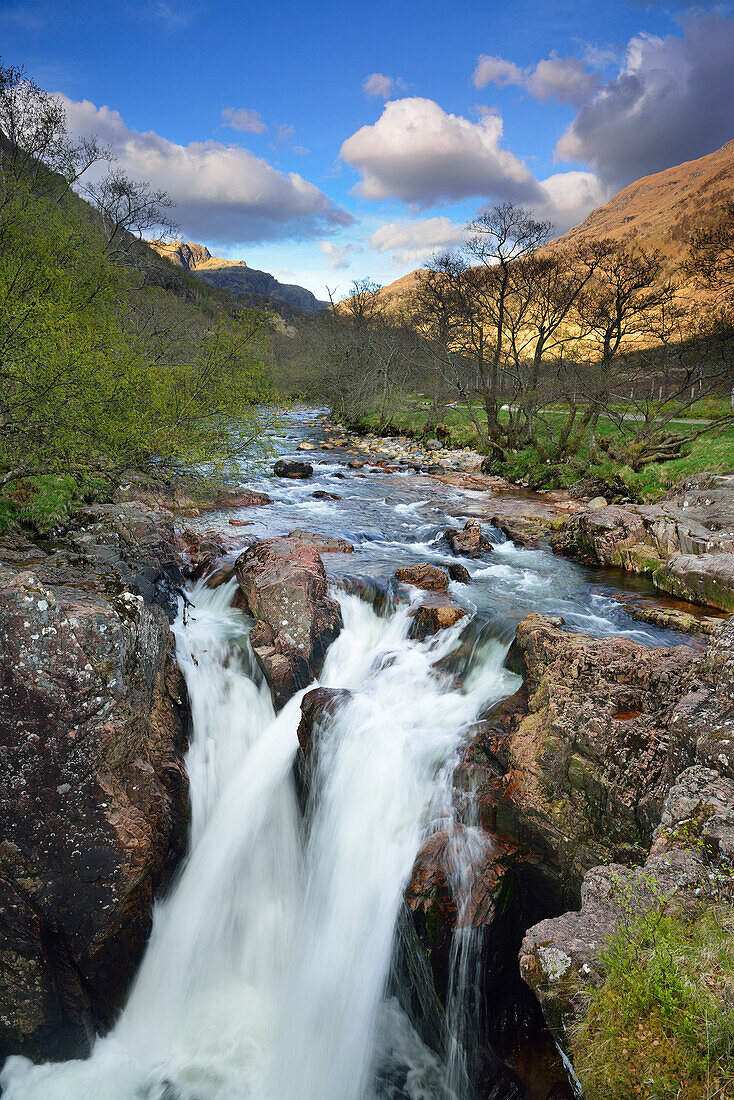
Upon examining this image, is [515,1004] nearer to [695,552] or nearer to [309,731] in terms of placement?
[309,731]

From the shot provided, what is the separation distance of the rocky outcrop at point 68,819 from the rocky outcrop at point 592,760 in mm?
4229

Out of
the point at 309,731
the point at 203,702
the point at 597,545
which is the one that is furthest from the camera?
the point at 597,545

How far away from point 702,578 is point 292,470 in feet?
63.6

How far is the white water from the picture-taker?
5.40 m

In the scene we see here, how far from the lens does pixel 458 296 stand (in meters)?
29.3

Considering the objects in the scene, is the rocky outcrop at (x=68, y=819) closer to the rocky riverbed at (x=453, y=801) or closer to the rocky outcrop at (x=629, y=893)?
the rocky riverbed at (x=453, y=801)

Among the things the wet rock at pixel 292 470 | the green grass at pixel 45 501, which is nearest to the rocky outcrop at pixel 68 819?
the green grass at pixel 45 501

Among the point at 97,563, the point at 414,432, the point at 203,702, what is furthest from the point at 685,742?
the point at 414,432

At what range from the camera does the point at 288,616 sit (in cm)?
924

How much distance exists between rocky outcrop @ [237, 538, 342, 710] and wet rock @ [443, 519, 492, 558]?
5.93 metres

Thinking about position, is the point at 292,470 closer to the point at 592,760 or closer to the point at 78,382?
the point at 78,382

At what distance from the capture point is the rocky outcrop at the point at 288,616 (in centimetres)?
877

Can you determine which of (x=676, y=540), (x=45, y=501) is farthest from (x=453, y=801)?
(x=45, y=501)

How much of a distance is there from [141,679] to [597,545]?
469 inches
